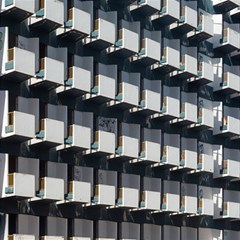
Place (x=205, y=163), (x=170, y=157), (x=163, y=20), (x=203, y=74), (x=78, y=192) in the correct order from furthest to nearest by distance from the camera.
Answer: (x=203, y=74)
(x=205, y=163)
(x=163, y=20)
(x=170, y=157)
(x=78, y=192)

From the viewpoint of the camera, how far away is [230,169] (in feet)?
255

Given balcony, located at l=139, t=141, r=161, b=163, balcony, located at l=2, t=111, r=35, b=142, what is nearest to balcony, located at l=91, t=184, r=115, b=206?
balcony, located at l=139, t=141, r=161, b=163

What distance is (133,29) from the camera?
70.2 m

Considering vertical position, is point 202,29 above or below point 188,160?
above

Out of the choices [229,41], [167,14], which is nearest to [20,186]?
[167,14]

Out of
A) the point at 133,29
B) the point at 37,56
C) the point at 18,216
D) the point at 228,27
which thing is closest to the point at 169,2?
the point at 133,29

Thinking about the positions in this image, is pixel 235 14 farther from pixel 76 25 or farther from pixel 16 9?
pixel 16 9

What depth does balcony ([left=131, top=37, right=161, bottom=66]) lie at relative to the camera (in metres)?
70.1

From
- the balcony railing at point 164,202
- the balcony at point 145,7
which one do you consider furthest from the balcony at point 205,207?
the balcony at point 145,7

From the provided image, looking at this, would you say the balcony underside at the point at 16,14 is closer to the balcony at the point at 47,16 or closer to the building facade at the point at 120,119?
the building facade at the point at 120,119

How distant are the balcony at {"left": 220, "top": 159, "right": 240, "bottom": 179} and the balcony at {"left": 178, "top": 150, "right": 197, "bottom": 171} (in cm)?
410

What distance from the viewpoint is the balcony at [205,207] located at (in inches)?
2945

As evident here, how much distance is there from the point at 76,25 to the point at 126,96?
645cm

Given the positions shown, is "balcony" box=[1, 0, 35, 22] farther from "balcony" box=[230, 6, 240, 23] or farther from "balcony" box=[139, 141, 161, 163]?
"balcony" box=[230, 6, 240, 23]
